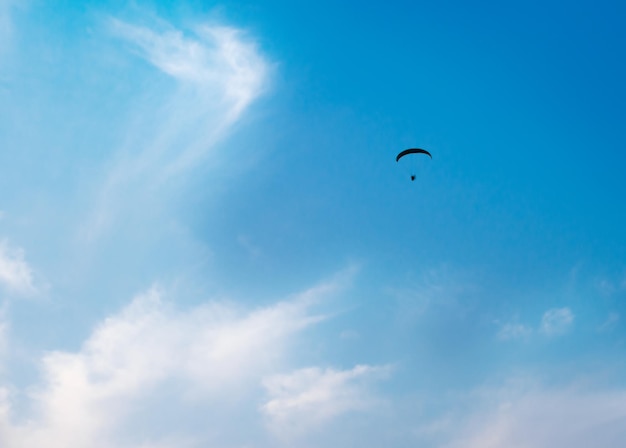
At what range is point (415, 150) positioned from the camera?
336ft
